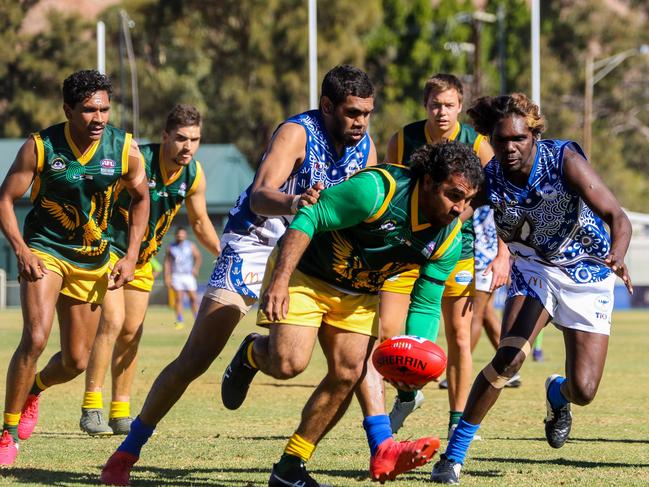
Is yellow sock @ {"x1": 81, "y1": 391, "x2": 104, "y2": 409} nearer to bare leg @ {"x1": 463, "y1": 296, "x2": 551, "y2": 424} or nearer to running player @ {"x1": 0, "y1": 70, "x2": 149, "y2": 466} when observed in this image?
running player @ {"x1": 0, "y1": 70, "x2": 149, "y2": 466}

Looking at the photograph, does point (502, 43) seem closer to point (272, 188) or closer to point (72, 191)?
point (72, 191)

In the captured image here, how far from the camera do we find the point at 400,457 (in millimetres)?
5852

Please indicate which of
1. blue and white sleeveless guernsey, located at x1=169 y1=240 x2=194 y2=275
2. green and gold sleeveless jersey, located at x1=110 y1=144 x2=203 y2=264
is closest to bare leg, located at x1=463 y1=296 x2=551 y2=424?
green and gold sleeveless jersey, located at x1=110 y1=144 x2=203 y2=264

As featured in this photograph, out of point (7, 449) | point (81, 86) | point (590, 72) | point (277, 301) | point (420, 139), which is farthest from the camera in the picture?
point (590, 72)

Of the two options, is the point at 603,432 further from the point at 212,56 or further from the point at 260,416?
the point at 212,56

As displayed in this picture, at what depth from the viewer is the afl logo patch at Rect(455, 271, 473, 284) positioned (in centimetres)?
837

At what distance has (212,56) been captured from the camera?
53.5 m

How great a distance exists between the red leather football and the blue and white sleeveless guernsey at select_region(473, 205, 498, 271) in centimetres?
559

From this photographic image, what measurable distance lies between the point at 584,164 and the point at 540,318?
A: 2.92 feet

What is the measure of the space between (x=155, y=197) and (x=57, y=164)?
1727 mm

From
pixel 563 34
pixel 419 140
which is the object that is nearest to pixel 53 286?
pixel 419 140

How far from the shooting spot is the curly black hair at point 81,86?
23.3 feet

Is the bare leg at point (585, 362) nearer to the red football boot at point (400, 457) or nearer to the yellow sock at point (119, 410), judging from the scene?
the red football boot at point (400, 457)

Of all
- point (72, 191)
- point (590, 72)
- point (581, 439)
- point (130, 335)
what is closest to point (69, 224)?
point (72, 191)
